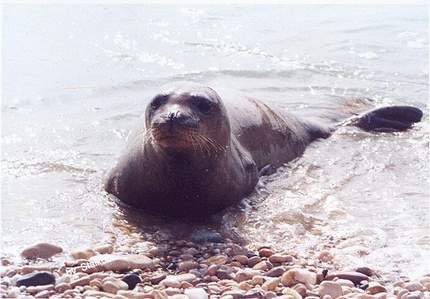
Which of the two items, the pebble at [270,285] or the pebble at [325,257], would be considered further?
the pebble at [325,257]

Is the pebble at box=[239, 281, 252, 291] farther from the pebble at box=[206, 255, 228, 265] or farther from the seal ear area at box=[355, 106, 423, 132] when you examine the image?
the seal ear area at box=[355, 106, 423, 132]

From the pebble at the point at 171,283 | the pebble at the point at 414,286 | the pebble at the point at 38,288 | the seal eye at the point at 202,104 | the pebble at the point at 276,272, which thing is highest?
the seal eye at the point at 202,104

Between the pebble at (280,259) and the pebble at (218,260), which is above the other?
the pebble at (218,260)

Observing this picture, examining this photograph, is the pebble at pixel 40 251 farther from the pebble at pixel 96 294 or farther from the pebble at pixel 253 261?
the pebble at pixel 253 261

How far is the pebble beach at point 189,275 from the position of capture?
14.0ft

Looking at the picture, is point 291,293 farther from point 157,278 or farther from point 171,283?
point 157,278

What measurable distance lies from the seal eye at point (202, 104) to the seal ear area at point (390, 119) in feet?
11.0

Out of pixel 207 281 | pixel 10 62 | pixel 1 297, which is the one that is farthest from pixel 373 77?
pixel 1 297

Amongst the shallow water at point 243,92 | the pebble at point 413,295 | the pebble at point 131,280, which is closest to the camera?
the pebble at point 413,295

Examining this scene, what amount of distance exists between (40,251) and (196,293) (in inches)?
45.7

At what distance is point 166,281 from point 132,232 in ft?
3.99

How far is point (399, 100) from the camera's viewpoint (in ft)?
34.4

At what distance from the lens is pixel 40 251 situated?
4891 mm

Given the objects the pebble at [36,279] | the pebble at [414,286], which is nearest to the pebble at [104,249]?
the pebble at [36,279]
